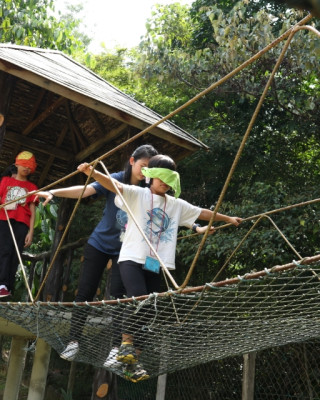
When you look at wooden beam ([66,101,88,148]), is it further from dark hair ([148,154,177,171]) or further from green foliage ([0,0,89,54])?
green foliage ([0,0,89,54])

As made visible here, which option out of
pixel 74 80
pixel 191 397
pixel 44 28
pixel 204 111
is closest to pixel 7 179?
pixel 74 80

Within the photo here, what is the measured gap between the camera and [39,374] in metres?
4.96

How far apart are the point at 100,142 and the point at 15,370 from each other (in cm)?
228

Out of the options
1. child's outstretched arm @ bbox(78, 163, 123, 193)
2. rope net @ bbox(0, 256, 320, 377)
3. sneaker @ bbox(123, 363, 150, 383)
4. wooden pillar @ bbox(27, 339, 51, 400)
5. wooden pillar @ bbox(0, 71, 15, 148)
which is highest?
wooden pillar @ bbox(0, 71, 15, 148)

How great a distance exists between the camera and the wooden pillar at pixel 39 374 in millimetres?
4938

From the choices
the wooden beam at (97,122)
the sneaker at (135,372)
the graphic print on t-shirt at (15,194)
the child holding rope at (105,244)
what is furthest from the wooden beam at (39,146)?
the sneaker at (135,372)

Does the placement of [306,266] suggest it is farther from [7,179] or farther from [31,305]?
[7,179]

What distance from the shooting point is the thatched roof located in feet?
12.3

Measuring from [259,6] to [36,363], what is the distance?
5.26 metres

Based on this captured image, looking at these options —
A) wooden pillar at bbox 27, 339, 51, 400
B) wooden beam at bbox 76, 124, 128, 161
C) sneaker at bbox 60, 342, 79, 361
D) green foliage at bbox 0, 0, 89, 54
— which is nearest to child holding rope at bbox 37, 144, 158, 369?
sneaker at bbox 60, 342, 79, 361

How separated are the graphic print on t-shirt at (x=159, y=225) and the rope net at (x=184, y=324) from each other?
296 millimetres

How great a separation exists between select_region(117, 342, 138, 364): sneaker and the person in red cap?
58.8 inches

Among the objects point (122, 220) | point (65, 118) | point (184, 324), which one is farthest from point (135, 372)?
point (65, 118)

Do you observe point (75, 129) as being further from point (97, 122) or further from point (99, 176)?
point (99, 176)
